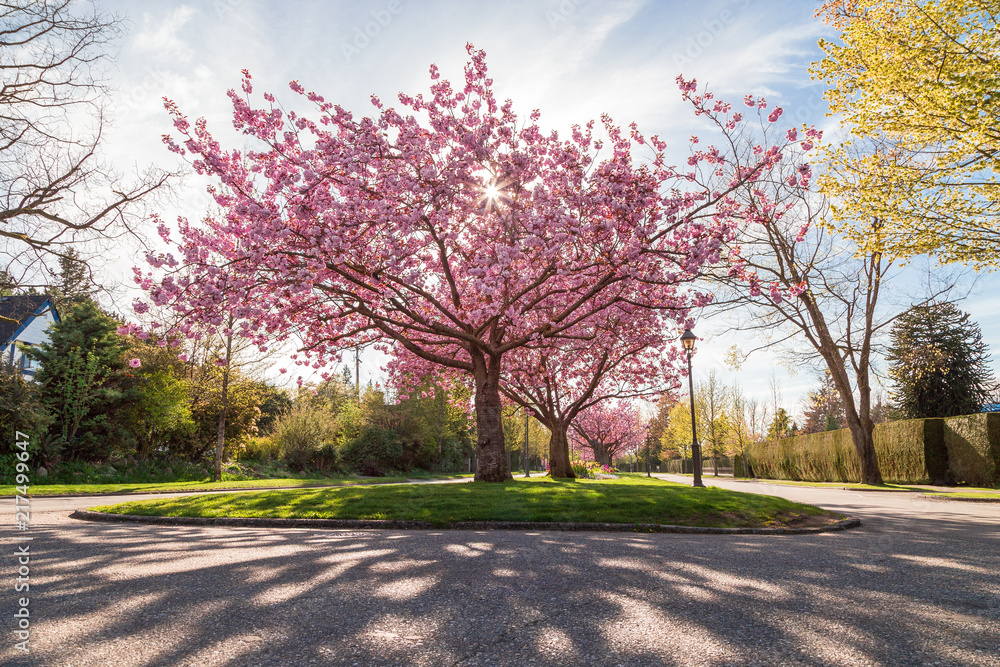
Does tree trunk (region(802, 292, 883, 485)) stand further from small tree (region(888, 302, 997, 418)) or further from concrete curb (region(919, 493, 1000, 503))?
small tree (region(888, 302, 997, 418))

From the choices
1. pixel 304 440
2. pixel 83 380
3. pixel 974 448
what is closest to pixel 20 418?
pixel 83 380

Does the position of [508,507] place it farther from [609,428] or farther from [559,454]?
[609,428]

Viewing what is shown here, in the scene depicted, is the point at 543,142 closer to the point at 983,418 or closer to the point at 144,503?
the point at 144,503

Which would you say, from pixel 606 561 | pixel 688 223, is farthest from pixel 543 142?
pixel 606 561

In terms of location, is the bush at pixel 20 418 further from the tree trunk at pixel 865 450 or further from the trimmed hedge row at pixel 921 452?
the trimmed hedge row at pixel 921 452

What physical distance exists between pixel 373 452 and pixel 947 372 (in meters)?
36.3

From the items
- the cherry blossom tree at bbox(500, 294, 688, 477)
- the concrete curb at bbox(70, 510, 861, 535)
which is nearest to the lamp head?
the cherry blossom tree at bbox(500, 294, 688, 477)

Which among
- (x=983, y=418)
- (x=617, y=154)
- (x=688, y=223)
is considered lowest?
(x=983, y=418)

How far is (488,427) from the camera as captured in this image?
14312 millimetres

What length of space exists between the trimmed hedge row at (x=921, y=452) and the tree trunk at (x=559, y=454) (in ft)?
47.5

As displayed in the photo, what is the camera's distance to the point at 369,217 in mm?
11047

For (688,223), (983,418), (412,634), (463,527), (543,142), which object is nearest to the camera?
(412,634)

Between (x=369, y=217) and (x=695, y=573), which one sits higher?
(x=369, y=217)

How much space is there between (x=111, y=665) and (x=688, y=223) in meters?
11.8
